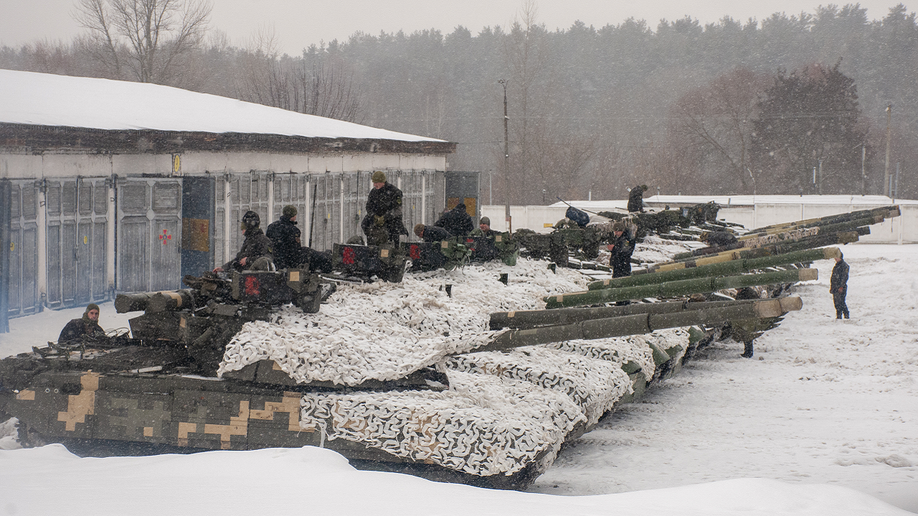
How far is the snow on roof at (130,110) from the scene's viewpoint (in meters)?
12.8

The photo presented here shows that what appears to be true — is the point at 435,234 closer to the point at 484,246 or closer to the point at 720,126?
the point at 484,246

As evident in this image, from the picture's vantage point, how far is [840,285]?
16750 mm

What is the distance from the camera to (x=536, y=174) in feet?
172

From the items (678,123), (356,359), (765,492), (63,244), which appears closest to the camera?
(765,492)

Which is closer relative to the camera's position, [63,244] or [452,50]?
[63,244]

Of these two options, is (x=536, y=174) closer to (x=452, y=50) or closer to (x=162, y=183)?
(x=452, y=50)

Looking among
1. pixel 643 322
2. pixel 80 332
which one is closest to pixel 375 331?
pixel 643 322

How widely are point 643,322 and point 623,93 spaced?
2350 inches

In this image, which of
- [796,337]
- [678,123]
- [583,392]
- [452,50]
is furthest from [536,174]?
[583,392]

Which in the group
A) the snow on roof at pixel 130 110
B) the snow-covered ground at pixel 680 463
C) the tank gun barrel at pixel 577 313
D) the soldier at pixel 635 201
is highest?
the snow on roof at pixel 130 110

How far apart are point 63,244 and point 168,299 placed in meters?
6.20

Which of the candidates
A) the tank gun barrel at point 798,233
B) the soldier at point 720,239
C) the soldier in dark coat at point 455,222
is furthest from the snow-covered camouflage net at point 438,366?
the soldier at point 720,239

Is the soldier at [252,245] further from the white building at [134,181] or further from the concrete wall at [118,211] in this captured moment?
the white building at [134,181]

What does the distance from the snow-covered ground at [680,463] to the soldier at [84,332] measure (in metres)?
0.94
